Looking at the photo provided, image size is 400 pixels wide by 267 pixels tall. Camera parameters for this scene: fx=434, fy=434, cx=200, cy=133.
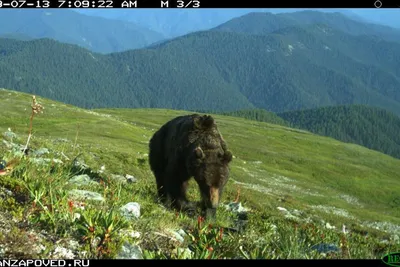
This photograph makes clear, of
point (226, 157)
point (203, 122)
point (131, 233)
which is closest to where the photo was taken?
point (131, 233)

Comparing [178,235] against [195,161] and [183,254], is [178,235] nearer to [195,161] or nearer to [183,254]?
[183,254]

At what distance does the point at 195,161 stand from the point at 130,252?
184 inches

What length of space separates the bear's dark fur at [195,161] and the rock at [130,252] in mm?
4168

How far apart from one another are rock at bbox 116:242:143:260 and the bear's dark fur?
4.17 metres

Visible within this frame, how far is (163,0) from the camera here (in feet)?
20.1

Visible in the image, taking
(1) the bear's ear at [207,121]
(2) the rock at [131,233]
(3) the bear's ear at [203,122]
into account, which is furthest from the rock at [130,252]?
(1) the bear's ear at [207,121]

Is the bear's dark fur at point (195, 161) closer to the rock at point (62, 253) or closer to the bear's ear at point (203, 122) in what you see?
the bear's ear at point (203, 122)

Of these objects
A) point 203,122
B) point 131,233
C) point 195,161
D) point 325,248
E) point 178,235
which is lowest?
point 325,248

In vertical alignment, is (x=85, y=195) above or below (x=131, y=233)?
below

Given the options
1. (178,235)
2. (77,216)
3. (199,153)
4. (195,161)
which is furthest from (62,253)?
(195,161)

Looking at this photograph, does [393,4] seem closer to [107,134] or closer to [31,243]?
[31,243]

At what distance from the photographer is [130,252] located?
5.06 meters

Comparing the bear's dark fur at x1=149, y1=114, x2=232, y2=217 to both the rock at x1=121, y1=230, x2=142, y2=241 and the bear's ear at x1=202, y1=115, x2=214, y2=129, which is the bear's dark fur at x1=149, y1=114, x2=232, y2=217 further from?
the rock at x1=121, y1=230, x2=142, y2=241

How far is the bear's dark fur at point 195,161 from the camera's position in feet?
31.1
